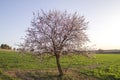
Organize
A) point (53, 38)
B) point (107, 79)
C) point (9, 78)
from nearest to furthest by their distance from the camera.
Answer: point (9, 78) < point (53, 38) < point (107, 79)

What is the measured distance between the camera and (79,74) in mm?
29266

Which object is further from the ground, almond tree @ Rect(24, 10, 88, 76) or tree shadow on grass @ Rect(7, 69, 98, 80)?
almond tree @ Rect(24, 10, 88, 76)

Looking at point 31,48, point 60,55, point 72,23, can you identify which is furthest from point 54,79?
point 72,23

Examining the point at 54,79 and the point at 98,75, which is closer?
the point at 54,79

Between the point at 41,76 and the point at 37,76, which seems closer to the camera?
the point at 37,76

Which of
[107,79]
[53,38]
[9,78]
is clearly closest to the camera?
[9,78]

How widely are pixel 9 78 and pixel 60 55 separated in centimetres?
632

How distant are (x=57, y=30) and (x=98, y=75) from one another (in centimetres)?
943

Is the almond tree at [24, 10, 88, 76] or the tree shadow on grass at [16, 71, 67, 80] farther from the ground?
the almond tree at [24, 10, 88, 76]

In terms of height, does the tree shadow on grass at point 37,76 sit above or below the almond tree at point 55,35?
below

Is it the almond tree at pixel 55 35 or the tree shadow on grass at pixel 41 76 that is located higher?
the almond tree at pixel 55 35

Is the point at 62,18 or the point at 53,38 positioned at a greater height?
the point at 62,18

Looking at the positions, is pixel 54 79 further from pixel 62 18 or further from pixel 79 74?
pixel 62 18

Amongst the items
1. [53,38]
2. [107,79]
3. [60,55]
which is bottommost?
[107,79]
